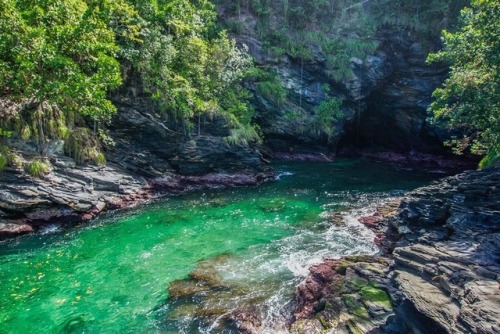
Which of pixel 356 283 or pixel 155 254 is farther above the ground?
pixel 356 283

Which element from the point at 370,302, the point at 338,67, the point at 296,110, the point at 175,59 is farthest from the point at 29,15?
the point at 338,67

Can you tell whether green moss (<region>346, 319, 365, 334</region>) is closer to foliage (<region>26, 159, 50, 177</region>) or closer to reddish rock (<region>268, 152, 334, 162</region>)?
foliage (<region>26, 159, 50, 177</region>)

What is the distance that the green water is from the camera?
27.4ft

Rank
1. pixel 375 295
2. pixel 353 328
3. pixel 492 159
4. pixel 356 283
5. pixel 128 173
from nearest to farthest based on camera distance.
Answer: pixel 353 328 → pixel 375 295 → pixel 356 283 → pixel 492 159 → pixel 128 173

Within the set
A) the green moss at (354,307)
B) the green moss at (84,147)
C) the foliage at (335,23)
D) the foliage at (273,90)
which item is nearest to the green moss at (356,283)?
the green moss at (354,307)

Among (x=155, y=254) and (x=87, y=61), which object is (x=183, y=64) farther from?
(x=155, y=254)

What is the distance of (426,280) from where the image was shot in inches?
254

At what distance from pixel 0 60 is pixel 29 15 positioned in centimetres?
214

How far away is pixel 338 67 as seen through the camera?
107 ft

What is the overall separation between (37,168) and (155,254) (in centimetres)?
670

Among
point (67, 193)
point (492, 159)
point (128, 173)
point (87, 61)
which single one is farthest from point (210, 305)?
point (492, 159)

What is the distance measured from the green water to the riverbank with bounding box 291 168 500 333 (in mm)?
1318

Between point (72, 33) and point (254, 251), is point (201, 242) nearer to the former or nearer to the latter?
point (254, 251)

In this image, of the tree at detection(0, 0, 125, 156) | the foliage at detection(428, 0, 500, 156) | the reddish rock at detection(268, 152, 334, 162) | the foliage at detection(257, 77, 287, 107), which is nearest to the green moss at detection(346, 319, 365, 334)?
the foliage at detection(428, 0, 500, 156)
